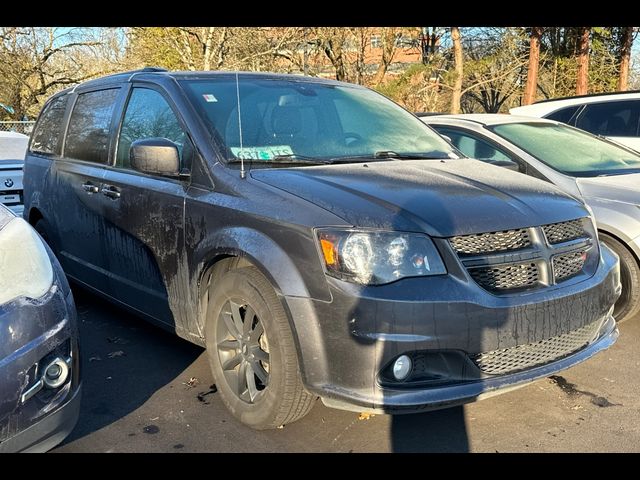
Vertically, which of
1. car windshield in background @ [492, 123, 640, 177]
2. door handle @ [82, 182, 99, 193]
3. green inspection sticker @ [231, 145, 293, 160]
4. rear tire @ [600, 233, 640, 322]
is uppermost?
green inspection sticker @ [231, 145, 293, 160]

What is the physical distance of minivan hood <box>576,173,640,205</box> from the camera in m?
4.47

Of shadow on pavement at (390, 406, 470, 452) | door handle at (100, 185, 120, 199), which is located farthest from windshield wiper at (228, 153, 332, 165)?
shadow on pavement at (390, 406, 470, 452)

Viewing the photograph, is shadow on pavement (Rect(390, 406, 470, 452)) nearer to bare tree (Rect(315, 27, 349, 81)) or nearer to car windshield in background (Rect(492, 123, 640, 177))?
car windshield in background (Rect(492, 123, 640, 177))

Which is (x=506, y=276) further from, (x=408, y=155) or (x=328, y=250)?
(x=408, y=155)

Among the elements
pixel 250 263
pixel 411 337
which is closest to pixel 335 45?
pixel 250 263

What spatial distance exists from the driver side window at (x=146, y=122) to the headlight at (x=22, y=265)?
3.48ft

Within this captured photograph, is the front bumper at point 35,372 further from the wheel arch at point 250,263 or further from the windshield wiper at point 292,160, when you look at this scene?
the windshield wiper at point 292,160

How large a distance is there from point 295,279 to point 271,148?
1010 millimetres

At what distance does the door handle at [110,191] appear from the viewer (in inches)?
152

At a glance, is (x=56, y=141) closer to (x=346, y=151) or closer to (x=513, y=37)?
(x=346, y=151)

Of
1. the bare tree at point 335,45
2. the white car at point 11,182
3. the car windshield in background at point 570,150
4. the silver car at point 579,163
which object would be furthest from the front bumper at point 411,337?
the bare tree at point 335,45

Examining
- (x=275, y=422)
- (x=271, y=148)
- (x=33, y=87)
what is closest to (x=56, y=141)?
(x=271, y=148)

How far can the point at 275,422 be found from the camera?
2.88 meters

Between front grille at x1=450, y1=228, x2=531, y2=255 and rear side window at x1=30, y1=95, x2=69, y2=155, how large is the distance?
3.56 m
